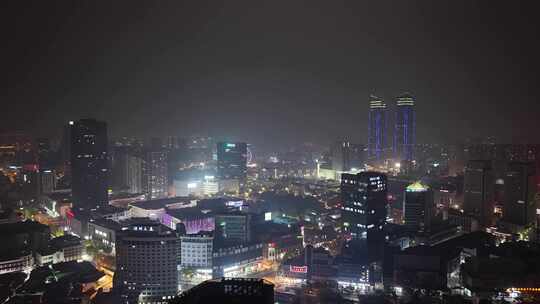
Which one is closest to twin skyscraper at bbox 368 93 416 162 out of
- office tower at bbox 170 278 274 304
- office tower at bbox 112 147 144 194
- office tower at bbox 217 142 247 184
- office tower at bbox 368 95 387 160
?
office tower at bbox 368 95 387 160

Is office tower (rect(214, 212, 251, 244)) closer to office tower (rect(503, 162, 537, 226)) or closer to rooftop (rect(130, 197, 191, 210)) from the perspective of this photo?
rooftop (rect(130, 197, 191, 210))

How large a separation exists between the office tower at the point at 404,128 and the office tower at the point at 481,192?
15087 mm

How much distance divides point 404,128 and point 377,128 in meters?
2.67

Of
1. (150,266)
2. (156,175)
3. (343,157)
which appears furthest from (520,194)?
(156,175)

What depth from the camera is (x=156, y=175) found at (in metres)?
29.7

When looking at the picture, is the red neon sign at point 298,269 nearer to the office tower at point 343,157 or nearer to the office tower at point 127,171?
the office tower at point 127,171

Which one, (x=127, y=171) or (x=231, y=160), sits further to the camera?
(x=231, y=160)

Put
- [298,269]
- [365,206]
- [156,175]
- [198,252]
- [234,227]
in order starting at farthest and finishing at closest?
[156,175] < [234,227] < [365,206] < [198,252] < [298,269]

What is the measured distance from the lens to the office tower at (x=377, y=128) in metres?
39.7

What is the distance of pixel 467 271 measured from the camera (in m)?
14.6

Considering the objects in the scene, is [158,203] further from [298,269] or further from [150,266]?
[298,269]

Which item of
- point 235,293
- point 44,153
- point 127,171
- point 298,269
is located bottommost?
point 298,269

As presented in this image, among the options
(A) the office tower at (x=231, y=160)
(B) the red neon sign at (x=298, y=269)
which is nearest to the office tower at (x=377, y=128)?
(A) the office tower at (x=231, y=160)

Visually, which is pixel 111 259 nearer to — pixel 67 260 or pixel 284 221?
pixel 67 260
